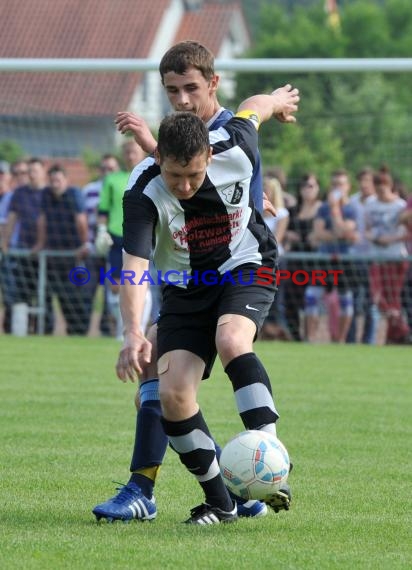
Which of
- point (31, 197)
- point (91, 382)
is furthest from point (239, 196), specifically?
point (31, 197)

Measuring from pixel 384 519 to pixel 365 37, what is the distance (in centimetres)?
5657

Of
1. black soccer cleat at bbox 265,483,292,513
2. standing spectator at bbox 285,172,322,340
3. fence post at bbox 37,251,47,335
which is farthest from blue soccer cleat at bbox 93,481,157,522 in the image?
fence post at bbox 37,251,47,335

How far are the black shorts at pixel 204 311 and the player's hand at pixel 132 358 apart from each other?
1.65 feet

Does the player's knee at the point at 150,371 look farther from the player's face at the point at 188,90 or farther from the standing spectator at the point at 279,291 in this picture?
the standing spectator at the point at 279,291

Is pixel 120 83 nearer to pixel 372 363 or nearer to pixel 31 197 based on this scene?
pixel 31 197

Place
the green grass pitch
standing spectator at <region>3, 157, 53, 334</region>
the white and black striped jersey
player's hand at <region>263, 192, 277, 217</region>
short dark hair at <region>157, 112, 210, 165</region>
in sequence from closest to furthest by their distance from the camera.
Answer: the green grass pitch, short dark hair at <region>157, 112, 210, 165</region>, the white and black striped jersey, player's hand at <region>263, 192, 277, 217</region>, standing spectator at <region>3, 157, 53, 334</region>

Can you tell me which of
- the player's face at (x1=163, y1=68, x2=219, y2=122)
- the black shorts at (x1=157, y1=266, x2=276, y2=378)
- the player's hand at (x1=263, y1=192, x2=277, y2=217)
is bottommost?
the black shorts at (x1=157, y1=266, x2=276, y2=378)

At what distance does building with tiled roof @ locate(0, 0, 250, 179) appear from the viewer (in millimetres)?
18078

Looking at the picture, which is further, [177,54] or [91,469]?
[91,469]

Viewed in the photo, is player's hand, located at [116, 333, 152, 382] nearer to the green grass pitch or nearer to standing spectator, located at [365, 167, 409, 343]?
the green grass pitch

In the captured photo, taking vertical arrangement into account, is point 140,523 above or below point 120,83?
below

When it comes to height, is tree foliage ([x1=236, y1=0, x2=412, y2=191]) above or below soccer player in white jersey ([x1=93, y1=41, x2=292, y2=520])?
above

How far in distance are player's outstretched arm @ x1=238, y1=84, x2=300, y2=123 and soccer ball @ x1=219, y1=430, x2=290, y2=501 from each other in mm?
1451

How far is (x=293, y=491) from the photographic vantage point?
5.69 m
